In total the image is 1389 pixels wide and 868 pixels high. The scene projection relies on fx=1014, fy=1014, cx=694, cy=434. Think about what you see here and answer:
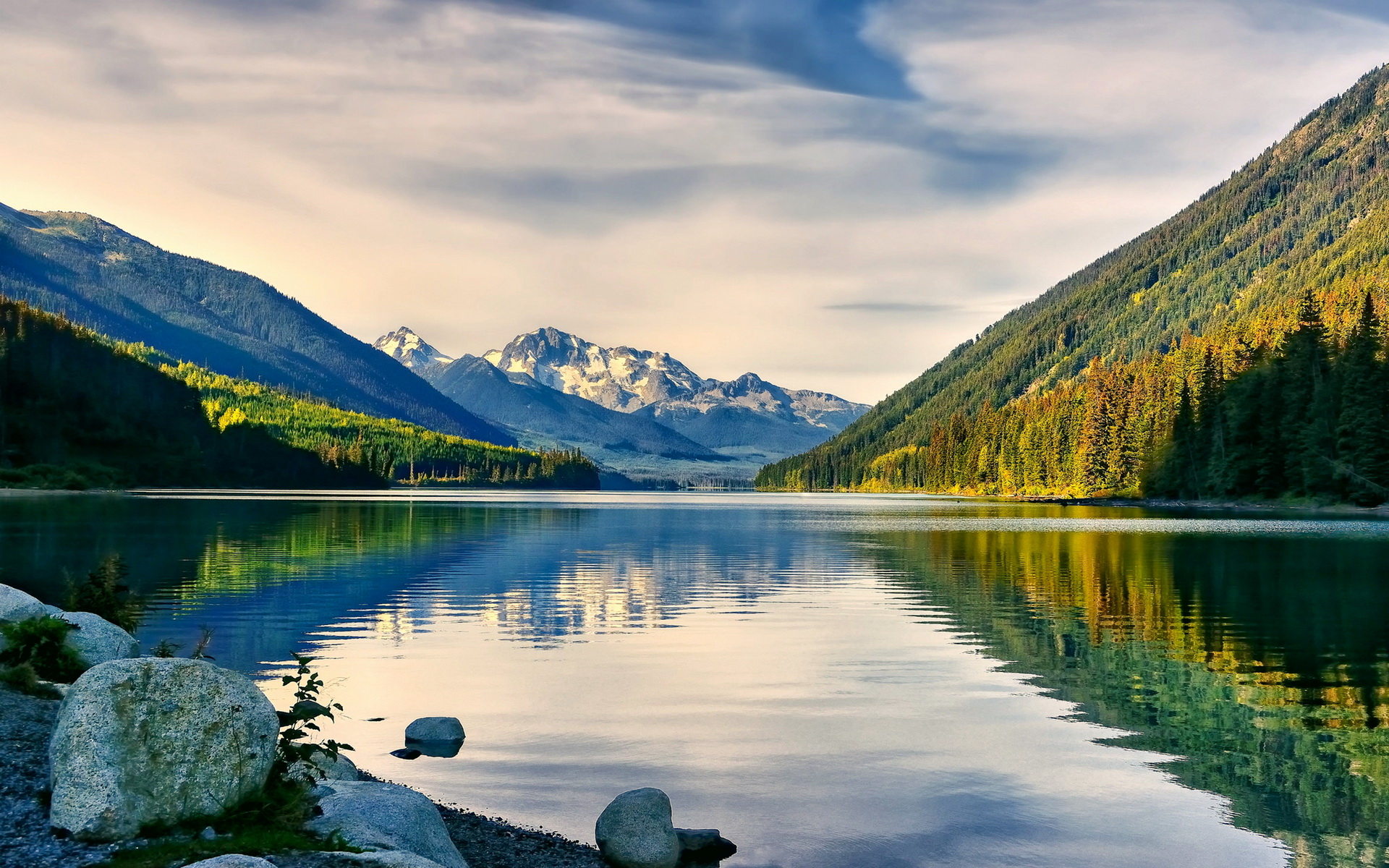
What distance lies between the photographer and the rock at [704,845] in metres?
17.2

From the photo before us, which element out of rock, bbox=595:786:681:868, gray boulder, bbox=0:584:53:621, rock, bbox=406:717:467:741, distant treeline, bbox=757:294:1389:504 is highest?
distant treeline, bbox=757:294:1389:504

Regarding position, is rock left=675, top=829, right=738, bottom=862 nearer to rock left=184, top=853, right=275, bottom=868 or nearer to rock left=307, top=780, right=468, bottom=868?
rock left=307, top=780, right=468, bottom=868

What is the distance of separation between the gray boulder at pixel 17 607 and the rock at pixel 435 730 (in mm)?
9401

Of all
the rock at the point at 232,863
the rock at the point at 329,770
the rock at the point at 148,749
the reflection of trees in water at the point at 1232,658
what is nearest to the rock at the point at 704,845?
the rock at the point at 329,770

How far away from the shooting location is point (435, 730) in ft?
80.5

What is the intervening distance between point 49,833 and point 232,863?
350 centimetres

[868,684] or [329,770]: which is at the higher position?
[329,770]

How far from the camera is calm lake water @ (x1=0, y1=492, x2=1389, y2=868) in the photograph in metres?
18.8

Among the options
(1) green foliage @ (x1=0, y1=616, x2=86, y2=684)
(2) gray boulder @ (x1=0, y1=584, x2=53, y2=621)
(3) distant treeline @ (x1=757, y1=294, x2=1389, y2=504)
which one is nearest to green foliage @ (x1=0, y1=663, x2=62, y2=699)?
(1) green foliage @ (x1=0, y1=616, x2=86, y2=684)

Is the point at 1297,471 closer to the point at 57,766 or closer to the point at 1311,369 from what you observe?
the point at 1311,369

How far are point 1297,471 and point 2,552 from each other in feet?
481

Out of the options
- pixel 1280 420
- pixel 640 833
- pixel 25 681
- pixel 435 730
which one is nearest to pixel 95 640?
pixel 25 681

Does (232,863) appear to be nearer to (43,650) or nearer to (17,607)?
(43,650)

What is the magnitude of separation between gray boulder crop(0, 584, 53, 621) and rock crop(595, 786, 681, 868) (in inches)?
647
